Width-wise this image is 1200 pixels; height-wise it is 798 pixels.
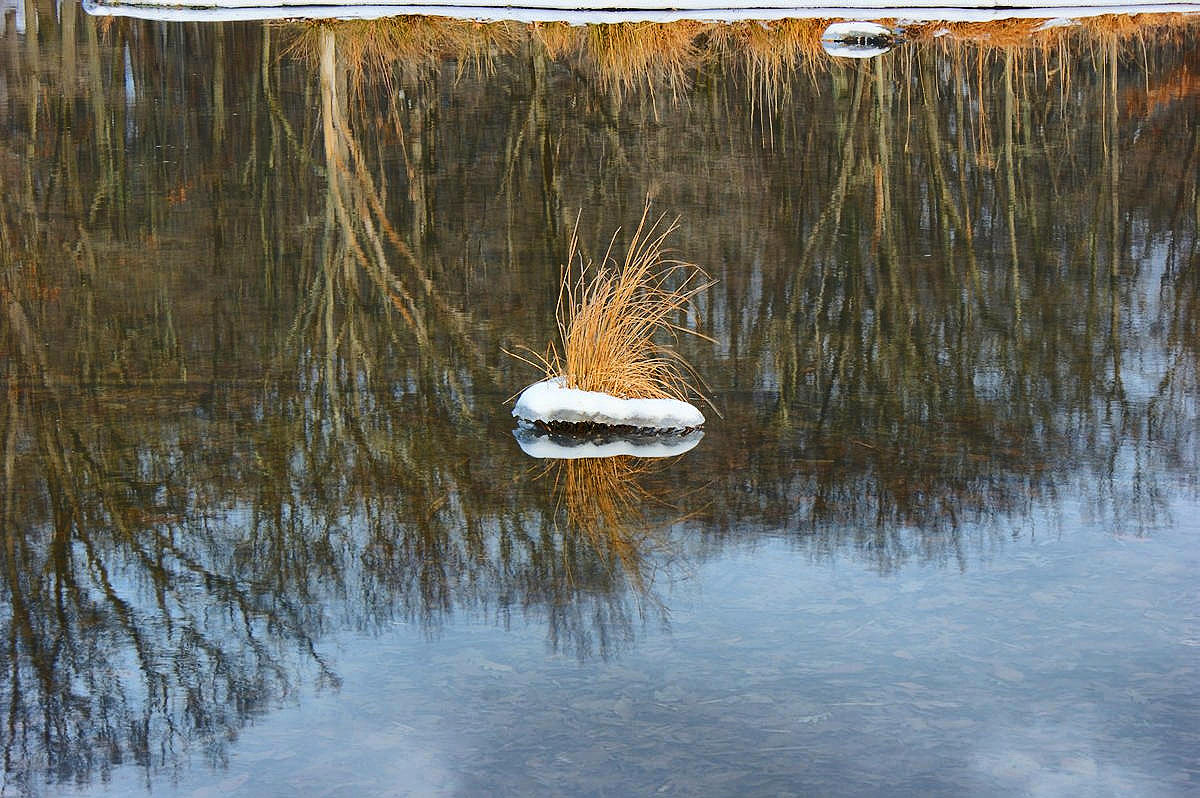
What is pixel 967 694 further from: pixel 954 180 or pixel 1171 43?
pixel 1171 43

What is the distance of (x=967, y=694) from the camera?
5.14 metres

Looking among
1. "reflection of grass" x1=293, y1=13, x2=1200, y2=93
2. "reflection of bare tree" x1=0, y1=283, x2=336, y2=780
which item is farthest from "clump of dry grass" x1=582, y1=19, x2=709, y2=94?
"reflection of bare tree" x1=0, y1=283, x2=336, y2=780

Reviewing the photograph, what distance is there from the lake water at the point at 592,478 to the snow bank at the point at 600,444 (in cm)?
16

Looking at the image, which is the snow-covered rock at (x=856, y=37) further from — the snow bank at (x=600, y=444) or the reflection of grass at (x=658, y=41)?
the snow bank at (x=600, y=444)

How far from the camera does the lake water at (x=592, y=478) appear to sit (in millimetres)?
4918

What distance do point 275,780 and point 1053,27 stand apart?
67.4ft

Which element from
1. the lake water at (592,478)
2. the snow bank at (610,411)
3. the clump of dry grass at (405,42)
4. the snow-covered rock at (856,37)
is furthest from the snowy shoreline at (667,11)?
the snow bank at (610,411)

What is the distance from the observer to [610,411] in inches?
308

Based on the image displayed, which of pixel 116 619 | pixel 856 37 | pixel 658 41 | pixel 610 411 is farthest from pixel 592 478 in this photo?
pixel 856 37

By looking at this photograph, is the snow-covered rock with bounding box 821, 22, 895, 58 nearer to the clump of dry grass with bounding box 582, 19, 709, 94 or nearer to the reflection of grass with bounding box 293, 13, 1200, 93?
the reflection of grass with bounding box 293, 13, 1200, 93

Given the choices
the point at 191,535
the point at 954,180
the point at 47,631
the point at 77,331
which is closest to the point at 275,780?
the point at 47,631

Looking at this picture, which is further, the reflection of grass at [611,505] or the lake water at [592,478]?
the reflection of grass at [611,505]

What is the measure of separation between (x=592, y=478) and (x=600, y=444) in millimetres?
503

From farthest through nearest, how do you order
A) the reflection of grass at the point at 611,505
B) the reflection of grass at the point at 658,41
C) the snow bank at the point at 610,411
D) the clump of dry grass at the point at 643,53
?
the reflection of grass at the point at 658,41
the clump of dry grass at the point at 643,53
the snow bank at the point at 610,411
the reflection of grass at the point at 611,505
